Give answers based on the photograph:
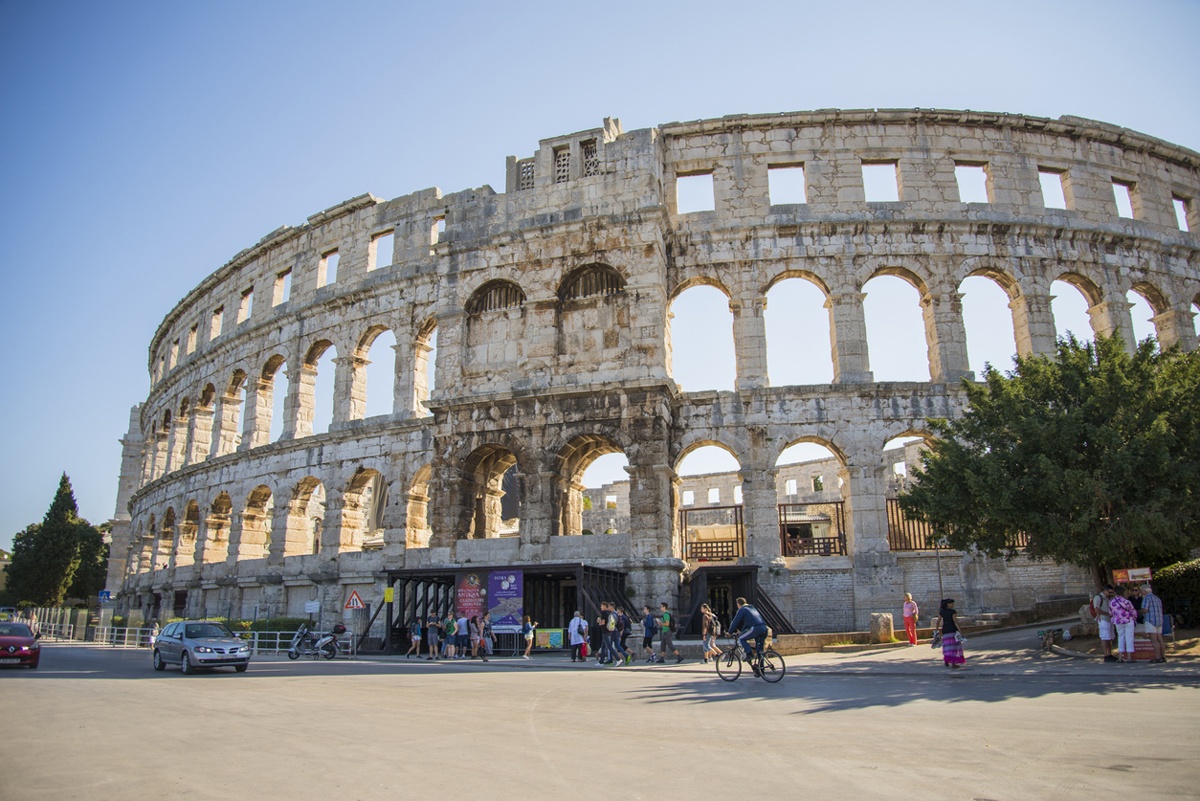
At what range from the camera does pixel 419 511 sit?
2383 centimetres

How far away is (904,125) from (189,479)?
96.3 feet

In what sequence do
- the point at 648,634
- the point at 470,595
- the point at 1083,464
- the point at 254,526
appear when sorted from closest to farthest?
1. the point at 1083,464
2. the point at 648,634
3. the point at 470,595
4. the point at 254,526

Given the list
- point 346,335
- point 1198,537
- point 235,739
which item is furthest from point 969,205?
point 235,739

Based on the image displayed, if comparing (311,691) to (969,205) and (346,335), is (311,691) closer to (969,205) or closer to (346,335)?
(346,335)

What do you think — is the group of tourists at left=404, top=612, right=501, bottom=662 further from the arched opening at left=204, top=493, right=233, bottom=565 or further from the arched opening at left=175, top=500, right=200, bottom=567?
the arched opening at left=175, top=500, right=200, bottom=567

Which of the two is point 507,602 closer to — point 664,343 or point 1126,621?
point 664,343

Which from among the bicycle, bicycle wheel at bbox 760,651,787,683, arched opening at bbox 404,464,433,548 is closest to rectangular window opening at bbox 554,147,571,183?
arched opening at bbox 404,464,433,548

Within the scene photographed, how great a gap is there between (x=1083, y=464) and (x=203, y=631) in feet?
57.5

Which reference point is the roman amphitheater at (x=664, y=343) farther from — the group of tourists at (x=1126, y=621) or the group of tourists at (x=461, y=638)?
the group of tourists at (x=1126, y=621)

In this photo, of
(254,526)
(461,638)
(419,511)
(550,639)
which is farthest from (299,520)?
(550,639)

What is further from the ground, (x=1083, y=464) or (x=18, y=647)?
(x=1083, y=464)

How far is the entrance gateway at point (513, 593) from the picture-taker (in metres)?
17.8

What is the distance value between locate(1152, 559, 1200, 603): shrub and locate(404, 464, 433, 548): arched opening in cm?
1810

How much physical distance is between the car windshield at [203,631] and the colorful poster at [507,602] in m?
5.63
